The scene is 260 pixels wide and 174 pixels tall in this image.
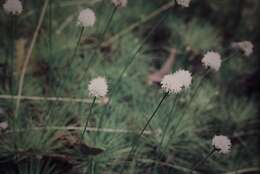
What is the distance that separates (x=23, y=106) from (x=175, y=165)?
78 centimetres

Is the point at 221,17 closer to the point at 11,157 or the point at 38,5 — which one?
the point at 38,5

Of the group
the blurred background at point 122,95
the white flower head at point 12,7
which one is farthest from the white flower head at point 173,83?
the white flower head at point 12,7

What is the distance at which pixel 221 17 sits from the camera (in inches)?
109

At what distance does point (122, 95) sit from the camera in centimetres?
186

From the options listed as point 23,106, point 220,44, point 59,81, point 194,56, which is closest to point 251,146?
point 194,56

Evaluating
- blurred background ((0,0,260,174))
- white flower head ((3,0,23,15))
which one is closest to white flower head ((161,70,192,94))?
blurred background ((0,0,260,174))

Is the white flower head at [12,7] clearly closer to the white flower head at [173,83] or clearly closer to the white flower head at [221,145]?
the white flower head at [173,83]

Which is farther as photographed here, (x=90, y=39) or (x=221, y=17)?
(x=221, y=17)

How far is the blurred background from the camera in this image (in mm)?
1468

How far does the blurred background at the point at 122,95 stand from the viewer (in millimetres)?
1468

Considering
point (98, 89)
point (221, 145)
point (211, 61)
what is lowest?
point (221, 145)

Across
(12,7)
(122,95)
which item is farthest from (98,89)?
(122,95)

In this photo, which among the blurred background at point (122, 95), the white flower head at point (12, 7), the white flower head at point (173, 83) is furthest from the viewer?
the blurred background at point (122, 95)

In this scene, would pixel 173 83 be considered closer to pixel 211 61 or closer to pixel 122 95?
pixel 211 61
